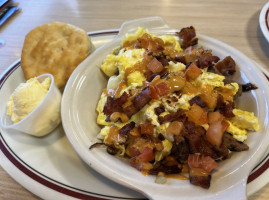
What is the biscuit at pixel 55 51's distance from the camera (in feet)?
6.21

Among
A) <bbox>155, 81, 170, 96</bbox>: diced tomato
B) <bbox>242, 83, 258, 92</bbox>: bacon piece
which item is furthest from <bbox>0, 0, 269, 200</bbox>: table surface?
<bbox>155, 81, 170, 96</bbox>: diced tomato

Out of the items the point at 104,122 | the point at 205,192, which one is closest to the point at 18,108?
the point at 104,122

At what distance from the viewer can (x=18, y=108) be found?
1.53 meters

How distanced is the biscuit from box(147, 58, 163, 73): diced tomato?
0.60 m

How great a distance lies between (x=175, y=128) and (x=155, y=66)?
525 mm

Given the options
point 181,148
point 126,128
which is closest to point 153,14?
point 126,128

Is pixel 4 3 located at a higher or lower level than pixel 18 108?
higher

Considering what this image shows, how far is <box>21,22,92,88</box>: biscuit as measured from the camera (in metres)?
1.89

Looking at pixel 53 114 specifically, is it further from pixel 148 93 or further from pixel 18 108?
pixel 148 93

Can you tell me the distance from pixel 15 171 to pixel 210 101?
4.29 ft

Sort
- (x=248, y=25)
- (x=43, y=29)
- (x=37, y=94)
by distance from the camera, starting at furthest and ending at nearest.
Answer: (x=248, y=25)
(x=43, y=29)
(x=37, y=94)

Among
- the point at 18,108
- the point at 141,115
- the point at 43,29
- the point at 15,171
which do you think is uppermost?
the point at 43,29

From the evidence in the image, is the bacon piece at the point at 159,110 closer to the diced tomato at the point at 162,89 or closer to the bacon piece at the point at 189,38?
the diced tomato at the point at 162,89

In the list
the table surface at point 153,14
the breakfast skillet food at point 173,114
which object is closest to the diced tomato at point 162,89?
the breakfast skillet food at point 173,114
